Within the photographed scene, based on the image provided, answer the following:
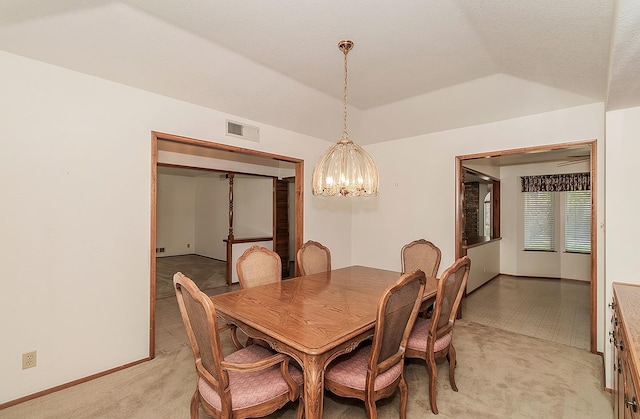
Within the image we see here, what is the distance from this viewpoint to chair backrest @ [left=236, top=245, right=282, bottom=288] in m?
2.59

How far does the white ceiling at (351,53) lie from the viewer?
69.1 inches

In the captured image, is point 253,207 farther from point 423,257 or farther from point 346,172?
point 346,172

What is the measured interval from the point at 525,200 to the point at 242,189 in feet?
20.7

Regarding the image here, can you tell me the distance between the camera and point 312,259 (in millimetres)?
3203

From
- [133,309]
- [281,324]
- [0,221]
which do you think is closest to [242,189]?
[133,309]

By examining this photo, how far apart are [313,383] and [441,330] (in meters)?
1.16

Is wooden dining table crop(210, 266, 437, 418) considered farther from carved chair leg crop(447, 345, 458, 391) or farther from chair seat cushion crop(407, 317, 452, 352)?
carved chair leg crop(447, 345, 458, 391)

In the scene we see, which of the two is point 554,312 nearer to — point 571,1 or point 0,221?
point 571,1

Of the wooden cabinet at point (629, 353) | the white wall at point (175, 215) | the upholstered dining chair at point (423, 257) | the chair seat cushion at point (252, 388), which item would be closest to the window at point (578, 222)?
the upholstered dining chair at point (423, 257)

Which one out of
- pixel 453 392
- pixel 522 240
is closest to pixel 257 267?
pixel 453 392

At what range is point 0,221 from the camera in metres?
2.00

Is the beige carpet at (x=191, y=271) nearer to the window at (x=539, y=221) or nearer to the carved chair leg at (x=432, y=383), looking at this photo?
the carved chair leg at (x=432, y=383)

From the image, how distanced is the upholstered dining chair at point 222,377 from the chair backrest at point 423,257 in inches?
77.8

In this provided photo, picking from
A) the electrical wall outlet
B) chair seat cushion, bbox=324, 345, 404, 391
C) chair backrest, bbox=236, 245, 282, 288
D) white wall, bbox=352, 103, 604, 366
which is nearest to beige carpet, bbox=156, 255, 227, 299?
the electrical wall outlet
